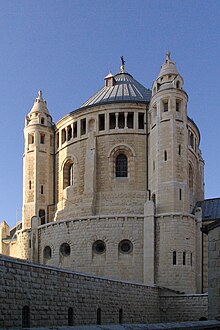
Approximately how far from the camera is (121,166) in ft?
140

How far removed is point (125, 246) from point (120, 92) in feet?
46.0

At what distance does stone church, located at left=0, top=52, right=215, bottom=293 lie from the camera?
1490 inches

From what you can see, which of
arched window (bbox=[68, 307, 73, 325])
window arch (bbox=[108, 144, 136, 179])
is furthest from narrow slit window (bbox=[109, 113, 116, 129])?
arched window (bbox=[68, 307, 73, 325])

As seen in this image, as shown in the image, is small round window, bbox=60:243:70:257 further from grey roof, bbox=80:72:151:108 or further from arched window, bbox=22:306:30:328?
arched window, bbox=22:306:30:328

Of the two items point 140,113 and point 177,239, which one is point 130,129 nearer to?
point 140,113

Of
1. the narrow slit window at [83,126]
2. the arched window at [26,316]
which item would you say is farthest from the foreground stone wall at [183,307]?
the arched window at [26,316]

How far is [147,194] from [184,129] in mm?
5662

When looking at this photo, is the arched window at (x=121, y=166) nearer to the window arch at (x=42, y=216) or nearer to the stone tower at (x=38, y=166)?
the stone tower at (x=38, y=166)

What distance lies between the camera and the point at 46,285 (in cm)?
1894

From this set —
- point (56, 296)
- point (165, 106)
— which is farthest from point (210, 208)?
point (56, 296)

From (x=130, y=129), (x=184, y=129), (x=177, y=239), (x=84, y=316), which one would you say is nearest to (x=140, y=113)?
(x=130, y=129)

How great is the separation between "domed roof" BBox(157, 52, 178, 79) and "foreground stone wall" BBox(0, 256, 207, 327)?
17.2m

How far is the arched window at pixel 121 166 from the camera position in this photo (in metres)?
42.6

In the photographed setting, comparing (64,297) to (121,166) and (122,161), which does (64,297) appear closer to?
(121,166)
